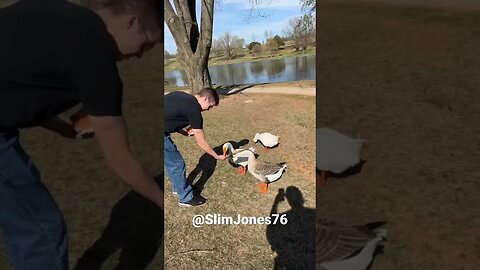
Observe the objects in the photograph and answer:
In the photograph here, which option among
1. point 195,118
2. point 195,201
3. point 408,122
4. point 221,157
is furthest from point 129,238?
point 408,122

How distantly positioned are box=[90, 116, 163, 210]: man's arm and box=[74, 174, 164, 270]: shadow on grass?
38.2 inches

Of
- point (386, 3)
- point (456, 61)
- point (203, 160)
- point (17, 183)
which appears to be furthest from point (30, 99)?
point (456, 61)

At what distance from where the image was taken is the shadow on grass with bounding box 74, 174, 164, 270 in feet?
7.79

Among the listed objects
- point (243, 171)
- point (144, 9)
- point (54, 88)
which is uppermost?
point (144, 9)

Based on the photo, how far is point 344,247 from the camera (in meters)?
2.09

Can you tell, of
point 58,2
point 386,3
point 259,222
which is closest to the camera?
point 58,2

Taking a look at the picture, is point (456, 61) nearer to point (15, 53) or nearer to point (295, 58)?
point (295, 58)

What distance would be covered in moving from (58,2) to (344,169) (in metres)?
1.81

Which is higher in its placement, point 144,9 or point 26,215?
point 144,9

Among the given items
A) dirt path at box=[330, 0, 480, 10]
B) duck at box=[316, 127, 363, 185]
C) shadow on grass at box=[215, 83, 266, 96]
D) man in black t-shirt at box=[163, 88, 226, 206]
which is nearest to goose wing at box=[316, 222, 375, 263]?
duck at box=[316, 127, 363, 185]

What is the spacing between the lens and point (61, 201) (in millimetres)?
2848

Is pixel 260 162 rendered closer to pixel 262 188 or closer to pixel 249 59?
pixel 262 188

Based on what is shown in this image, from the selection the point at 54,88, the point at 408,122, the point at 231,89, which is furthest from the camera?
the point at 408,122

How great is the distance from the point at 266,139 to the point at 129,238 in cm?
125
